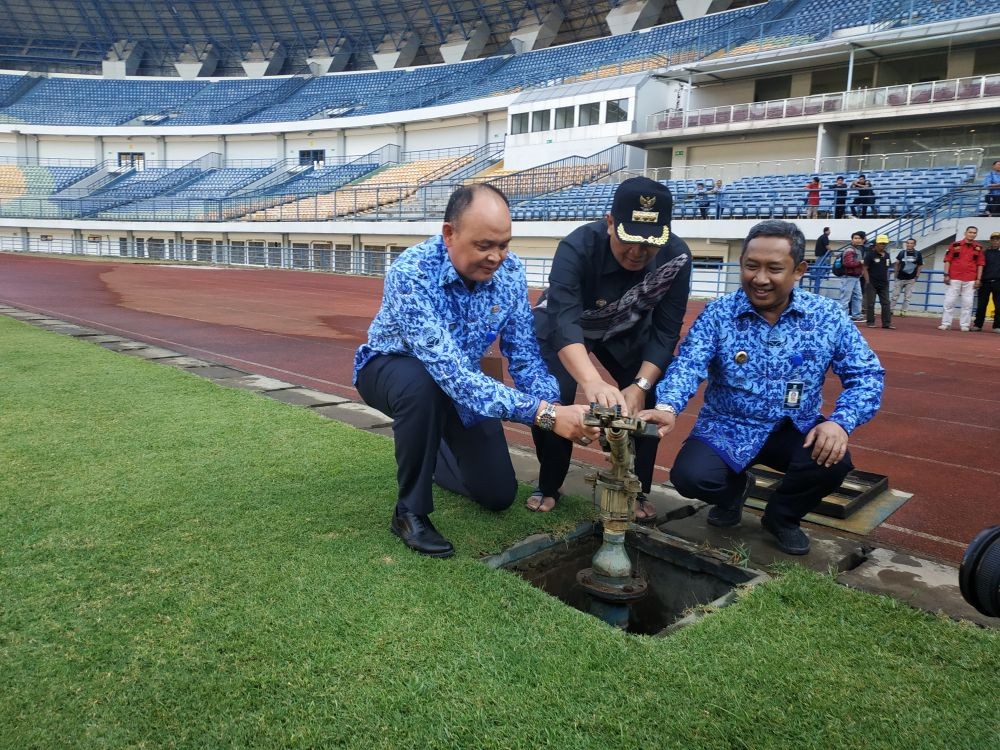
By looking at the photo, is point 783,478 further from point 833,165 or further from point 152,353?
point 833,165

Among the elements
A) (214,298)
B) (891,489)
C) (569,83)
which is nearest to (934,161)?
(569,83)

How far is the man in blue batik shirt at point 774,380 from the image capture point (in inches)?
130

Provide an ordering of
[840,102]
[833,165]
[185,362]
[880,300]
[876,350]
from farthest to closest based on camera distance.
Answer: [833,165] → [840,102] → [880,300] → [876,350] → [185,362]

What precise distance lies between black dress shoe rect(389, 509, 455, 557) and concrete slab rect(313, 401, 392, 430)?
2140 millimetres

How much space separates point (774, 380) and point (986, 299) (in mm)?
13050

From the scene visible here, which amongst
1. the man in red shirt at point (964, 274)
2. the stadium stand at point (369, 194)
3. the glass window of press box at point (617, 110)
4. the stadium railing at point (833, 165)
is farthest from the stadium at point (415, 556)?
the stadium stand at point (369, 194)

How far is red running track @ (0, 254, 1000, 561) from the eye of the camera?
443 centimetres

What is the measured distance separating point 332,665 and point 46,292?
17.6m

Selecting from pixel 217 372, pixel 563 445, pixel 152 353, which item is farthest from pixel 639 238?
pixel 152 353

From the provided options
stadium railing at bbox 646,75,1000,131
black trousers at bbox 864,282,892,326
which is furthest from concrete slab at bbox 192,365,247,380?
stadium railing at bbox 646,75,1000,131

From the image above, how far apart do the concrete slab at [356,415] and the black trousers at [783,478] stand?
2.49 meters

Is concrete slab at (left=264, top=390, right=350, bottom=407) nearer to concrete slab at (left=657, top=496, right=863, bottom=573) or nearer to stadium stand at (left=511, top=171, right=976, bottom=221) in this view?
concrete slab at (left=657, top=496, right=863, bottom=573)

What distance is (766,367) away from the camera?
3.45 meters

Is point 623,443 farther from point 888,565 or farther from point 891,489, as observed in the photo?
point 891,489
